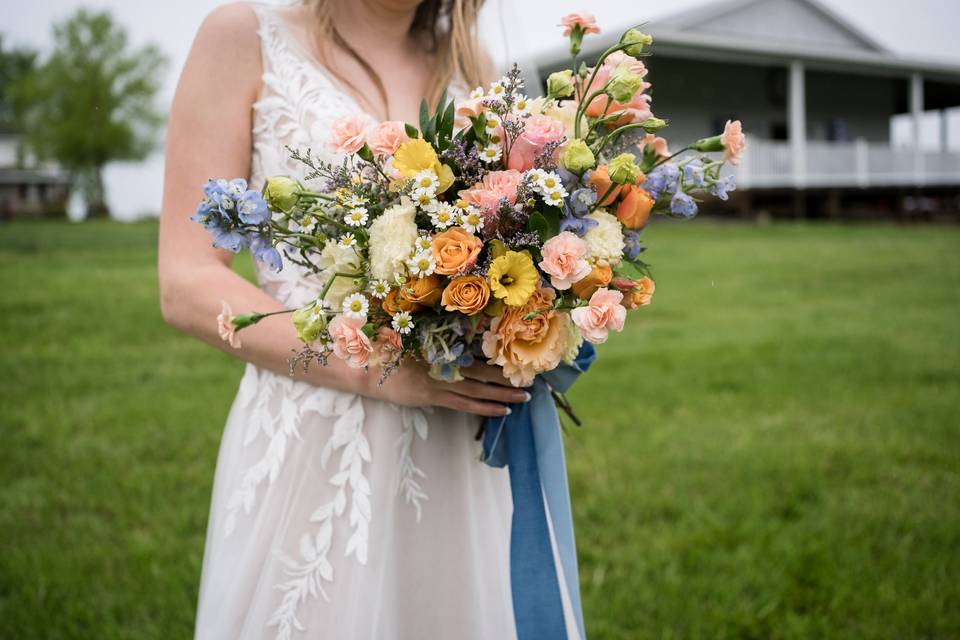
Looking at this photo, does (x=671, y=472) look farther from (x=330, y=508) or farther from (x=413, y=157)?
(x=413, y=157)

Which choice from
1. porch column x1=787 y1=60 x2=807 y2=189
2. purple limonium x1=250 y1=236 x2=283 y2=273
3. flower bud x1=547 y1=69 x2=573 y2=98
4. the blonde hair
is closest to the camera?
purple limonium x1=250 y1=236 x2=283 y2=273

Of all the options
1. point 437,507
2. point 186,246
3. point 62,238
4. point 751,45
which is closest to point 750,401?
point 437,507

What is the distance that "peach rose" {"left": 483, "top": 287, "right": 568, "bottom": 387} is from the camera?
1.39 m

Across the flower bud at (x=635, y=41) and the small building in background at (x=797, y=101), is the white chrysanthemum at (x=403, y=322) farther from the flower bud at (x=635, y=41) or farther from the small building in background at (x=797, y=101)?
the small building in background at (x=797, y=101)

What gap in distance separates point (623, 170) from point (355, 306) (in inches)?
20.0

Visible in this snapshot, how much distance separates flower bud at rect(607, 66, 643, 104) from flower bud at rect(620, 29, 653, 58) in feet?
0.29

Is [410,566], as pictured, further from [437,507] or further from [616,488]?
[616,488]

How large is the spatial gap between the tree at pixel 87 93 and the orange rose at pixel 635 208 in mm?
40610

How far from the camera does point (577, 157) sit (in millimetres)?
1346

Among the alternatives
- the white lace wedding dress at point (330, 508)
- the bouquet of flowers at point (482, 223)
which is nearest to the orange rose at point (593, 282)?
the bouquet of flowers at point (482, 223)

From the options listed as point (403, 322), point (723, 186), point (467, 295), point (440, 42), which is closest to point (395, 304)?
point (403, 322)

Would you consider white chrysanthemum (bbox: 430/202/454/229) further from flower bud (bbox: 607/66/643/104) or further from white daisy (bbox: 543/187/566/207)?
flower bud (bbox: 607/66/643/104)

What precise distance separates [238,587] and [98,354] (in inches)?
244

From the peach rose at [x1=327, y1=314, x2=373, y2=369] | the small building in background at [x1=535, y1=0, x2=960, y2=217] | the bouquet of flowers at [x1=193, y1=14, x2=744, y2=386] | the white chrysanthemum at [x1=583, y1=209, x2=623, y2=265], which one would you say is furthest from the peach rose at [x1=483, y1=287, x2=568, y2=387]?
the small building in background at [x1=535, y1=0, x2=960, y2=217]
